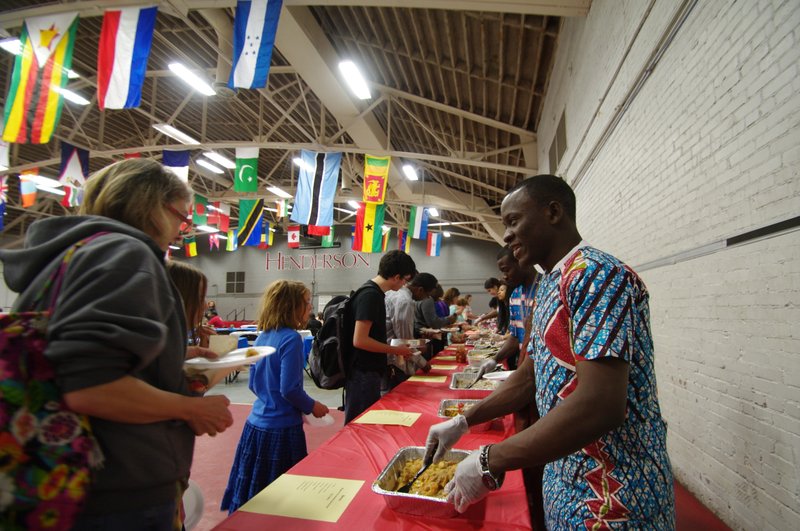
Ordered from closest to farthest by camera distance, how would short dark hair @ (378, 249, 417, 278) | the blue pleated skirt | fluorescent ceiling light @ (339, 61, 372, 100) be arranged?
the blue pleated skirt < short dark hair @ (378, 249, 417, 278) < fluorescent ceiling light @ (339, 61, 372, 100)

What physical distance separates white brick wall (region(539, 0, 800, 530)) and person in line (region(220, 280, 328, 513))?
2.04m

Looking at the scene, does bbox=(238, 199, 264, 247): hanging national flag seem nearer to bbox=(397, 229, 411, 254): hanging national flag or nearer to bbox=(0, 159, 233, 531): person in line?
bbox=(397, 229, 411, 254): hanging national flag

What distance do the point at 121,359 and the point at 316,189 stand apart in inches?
324

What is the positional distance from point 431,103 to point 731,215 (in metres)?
6.86

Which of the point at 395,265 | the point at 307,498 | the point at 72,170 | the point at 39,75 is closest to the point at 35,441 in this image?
the point at 307,498

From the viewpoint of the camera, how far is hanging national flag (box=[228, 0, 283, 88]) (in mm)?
4457

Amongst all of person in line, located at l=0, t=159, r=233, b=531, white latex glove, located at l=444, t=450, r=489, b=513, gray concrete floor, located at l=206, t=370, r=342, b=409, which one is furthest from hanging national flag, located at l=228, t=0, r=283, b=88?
white latex glove, located at l=444, t=450, r=489, b=513

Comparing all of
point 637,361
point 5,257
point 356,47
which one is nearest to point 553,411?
point 637,361

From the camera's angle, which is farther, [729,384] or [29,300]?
[729,384]

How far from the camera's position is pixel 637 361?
102 cm

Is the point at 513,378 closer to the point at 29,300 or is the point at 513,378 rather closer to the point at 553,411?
the point at 553,411

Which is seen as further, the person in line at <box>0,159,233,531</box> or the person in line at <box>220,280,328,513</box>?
the person in line at <box>220,280,328,513</box>

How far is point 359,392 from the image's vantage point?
3037 mm

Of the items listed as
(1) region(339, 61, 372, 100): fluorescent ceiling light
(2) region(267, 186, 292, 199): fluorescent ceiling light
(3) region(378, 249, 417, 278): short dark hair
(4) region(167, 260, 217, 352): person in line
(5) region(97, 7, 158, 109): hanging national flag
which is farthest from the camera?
(2) region(267, 186, 292, 199): fluorescent ceiling light
